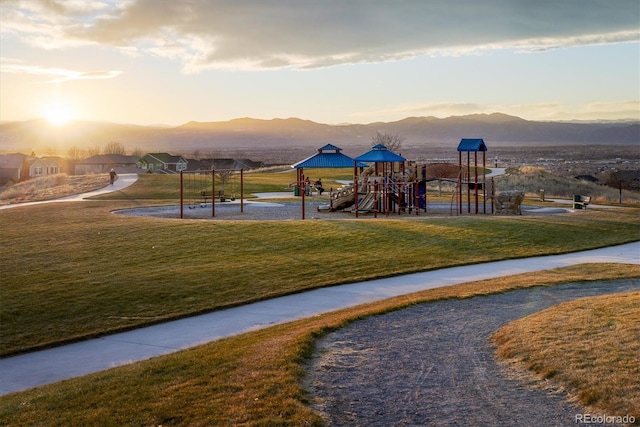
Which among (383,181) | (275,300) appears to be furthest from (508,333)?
(383,181)

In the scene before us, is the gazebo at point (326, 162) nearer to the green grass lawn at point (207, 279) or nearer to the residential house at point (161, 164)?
the green grass lawn at point (207, 279)

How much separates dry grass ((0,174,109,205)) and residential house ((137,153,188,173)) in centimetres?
3379

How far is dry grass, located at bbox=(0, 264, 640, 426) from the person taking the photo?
8.92m

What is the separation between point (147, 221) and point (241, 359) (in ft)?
62.6

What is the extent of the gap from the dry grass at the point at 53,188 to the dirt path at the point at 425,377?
41.3 meters

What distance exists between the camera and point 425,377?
10.4m

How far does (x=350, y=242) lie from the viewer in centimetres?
2467

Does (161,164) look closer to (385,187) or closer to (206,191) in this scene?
(206,191)

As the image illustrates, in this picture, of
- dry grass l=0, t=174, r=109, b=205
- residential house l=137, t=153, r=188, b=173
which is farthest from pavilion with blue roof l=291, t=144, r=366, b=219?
residential house l=137, t=153, r=188, b=173

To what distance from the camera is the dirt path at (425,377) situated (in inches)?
349

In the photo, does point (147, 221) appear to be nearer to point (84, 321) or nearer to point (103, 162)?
point (84, 321)

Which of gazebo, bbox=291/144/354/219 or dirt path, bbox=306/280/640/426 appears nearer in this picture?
dirt path, bbox=306/280/640/426

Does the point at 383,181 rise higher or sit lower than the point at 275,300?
higher

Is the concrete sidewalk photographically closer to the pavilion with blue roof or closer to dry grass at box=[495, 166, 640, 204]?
the pavilion with blue roof
